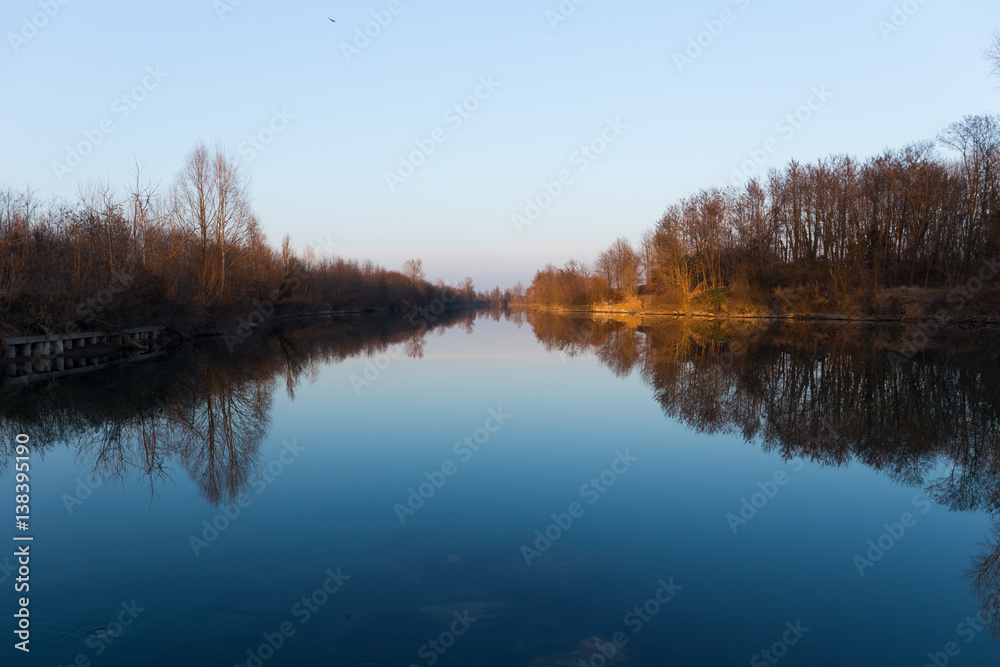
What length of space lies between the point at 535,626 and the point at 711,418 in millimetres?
7300

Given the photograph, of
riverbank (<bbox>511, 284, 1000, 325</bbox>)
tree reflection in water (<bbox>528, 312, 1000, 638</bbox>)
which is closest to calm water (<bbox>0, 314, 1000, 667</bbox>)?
tree reflection in water (<bbox>528, 312, 1000, 638</bbox>)

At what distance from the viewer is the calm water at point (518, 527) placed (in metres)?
3.70

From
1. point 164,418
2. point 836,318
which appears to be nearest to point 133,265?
point 164,418

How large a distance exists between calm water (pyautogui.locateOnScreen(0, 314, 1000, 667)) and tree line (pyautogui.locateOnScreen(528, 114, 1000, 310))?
87.3 feet

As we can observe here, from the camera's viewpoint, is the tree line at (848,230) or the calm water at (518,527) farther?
the tree line at (848,230)

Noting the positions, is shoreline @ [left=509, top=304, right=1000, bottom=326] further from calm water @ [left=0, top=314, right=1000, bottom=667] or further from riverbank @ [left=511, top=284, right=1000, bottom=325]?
calm water @ [left=0, top=314, right=1000, bottom=667]

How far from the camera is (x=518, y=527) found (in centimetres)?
552

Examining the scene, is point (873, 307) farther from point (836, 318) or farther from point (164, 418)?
point (164, 418)

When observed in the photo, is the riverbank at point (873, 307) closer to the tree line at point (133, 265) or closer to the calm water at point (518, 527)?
the calm water at point (518, 527)

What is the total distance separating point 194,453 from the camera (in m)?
8.26

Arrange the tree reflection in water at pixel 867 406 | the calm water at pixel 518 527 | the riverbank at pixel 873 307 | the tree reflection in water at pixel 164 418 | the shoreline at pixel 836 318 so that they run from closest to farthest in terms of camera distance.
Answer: the calm water at pixel 518 527
the tree reflection in water at pixel 867 406
the tree reflection in water at pixel 164 418
the riverbank at pixel 873 307
the shoreline at pixel 836 318

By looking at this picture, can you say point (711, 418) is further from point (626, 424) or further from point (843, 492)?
point (843, 492)

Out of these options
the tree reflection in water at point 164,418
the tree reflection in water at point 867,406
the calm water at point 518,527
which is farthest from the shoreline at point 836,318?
the tree reflection in water at point 164,418

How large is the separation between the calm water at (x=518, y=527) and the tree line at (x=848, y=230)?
26613mm
